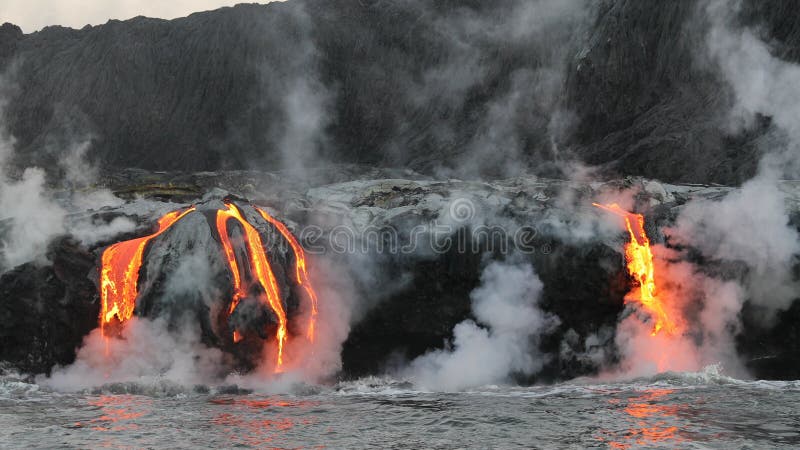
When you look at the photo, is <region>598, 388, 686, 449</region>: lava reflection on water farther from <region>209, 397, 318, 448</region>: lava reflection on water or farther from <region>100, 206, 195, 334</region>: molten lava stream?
<region>100, 206, 195, 334</region>: molten lava stream

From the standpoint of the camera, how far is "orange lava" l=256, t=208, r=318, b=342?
15.7m

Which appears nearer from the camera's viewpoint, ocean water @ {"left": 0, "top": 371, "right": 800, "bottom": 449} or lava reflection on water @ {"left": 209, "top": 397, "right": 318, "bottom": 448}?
ocean water @ {"left": 0, "top": 371, "right": 800, "bottom": 449}

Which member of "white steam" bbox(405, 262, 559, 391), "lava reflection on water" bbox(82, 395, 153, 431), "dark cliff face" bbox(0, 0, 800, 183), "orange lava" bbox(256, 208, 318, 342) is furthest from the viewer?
"dark cliff face" bbox(0, 0, 800, 183)

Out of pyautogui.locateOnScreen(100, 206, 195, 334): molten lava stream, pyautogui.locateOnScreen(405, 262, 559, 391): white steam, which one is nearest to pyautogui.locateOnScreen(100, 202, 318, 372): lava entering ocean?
pyautogui.locateOnScreen(100, 206, 195, 334): molten lava stream

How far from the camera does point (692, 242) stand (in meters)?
15.4

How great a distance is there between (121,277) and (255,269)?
90.5 inches

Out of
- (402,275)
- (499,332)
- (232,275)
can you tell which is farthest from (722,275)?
(232,275)

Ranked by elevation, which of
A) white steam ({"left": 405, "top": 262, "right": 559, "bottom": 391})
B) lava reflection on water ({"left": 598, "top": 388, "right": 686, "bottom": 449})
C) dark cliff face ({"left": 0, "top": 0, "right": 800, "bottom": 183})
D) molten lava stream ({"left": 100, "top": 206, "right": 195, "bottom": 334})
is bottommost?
lava reflection on water ({"left": 598, "top": 388, "right": 686, "bottom": 449})

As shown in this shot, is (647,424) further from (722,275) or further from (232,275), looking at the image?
(232,275)

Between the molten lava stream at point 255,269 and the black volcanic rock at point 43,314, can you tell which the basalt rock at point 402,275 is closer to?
the black volcanic rock at point 43,314

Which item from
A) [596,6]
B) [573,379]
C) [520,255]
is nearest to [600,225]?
[520,255]

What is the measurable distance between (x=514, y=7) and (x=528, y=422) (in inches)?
665

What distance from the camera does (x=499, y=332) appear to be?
15.5m

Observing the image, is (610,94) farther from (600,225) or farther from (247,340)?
(247,340)
